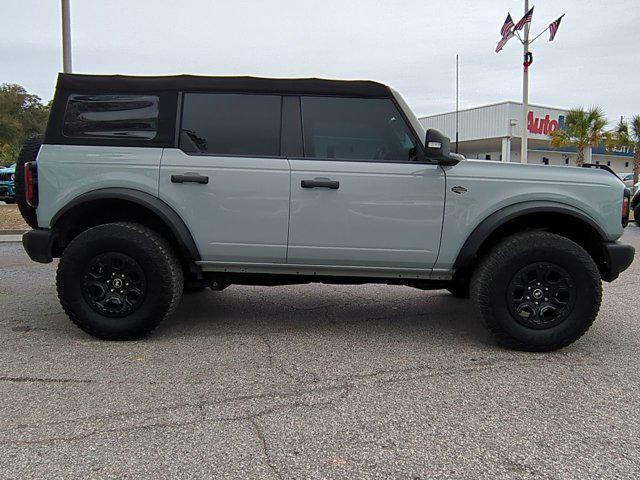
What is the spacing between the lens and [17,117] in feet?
165

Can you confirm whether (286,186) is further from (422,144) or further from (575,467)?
(575,467)

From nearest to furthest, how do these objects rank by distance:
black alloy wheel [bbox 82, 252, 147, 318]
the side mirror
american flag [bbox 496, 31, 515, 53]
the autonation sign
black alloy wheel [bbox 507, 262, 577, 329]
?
the side mirror, black alloy wheel [bbox 507, 262, 577, 329], black alloy wheel [bbox 82, 252, 147, 318], american flag [bbox 496, 31, 515, 53], the autonation sign

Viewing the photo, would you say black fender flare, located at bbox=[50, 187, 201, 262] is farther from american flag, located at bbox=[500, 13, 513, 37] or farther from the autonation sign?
the autonation sign

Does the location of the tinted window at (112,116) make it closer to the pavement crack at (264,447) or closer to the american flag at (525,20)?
the pavement crack at (264,447)

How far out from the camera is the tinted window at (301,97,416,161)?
380cm

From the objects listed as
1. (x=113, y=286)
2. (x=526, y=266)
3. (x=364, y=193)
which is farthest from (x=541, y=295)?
(x=113, y=286)

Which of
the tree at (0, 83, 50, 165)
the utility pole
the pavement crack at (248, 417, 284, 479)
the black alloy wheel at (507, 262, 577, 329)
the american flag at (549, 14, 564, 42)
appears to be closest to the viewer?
the pavement crack at (248, 417, 284, 479)

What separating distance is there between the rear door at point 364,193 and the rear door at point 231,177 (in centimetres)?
17

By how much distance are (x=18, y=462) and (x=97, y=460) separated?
35cm

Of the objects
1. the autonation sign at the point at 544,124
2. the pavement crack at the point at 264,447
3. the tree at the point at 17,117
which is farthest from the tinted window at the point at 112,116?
the tree at the point at 17,117

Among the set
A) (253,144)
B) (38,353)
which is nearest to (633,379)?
(253,144)

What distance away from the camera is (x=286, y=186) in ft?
12.2

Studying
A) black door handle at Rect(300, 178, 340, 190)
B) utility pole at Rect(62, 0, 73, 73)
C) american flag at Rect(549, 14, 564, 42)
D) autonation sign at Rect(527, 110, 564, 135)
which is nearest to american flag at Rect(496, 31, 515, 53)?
american flag at Rect(549, 14, 564, 42)

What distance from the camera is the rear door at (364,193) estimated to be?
3.70 m
